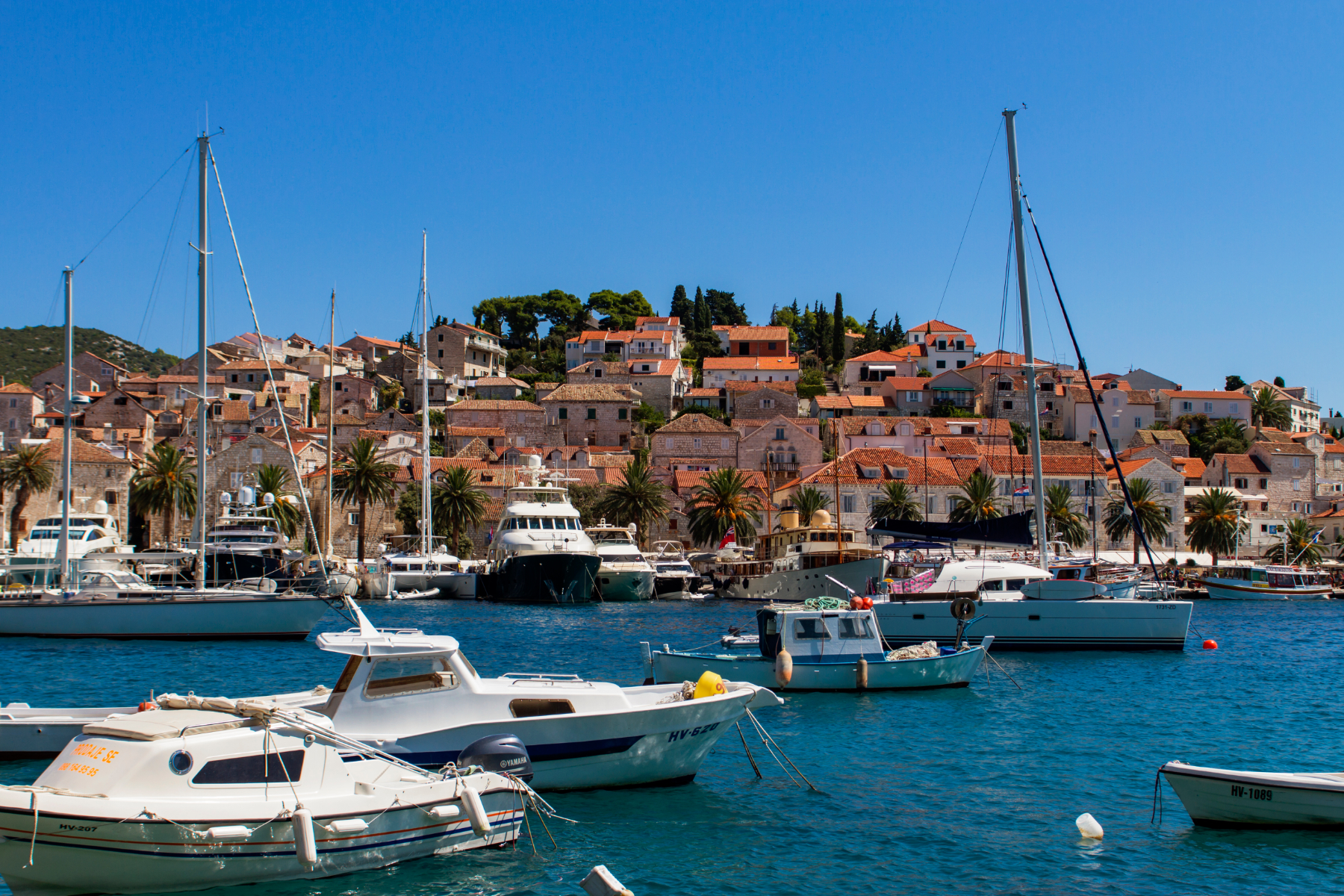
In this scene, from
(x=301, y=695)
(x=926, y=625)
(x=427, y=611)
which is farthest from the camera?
(x=427, y=611)

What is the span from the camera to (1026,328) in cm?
3638

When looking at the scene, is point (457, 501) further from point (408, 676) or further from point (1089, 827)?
point (1089, 827)

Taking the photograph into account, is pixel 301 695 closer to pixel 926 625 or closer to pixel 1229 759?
pixel 1229 759

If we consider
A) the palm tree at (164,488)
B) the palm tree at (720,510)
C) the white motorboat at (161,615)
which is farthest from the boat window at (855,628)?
the palm tree at (164,488)

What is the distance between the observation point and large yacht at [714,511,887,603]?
48375 millimetres

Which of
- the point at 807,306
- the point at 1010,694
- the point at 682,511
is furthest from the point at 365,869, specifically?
the point at 807,306

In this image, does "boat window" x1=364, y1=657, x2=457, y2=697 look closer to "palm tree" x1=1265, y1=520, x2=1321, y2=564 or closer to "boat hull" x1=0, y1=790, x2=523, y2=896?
"boat hull" x1=0, y1=790, x2=523, y2=896

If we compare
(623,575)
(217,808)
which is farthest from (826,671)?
(623,575)

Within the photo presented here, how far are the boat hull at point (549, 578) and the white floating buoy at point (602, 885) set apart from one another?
44187 millimetres

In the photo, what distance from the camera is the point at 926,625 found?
110 ft

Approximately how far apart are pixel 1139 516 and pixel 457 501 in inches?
1826

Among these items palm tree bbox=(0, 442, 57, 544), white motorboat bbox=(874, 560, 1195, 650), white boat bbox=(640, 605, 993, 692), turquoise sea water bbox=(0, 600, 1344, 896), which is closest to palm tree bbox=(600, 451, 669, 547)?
palm tree bbox=(0, 442, 57, 544)

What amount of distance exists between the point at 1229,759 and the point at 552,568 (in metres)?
39.5

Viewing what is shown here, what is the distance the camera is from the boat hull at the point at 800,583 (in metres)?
47.6
